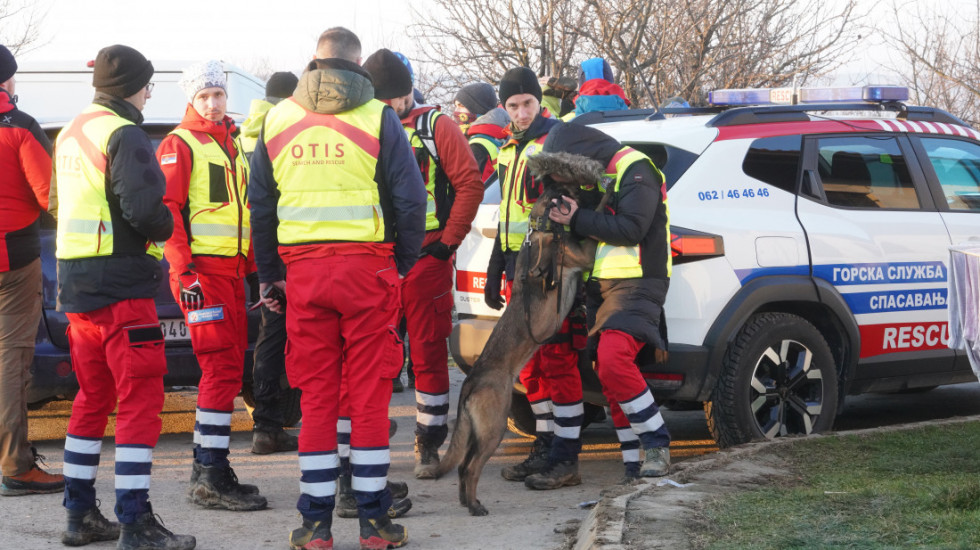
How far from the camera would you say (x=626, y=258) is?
18.4ft

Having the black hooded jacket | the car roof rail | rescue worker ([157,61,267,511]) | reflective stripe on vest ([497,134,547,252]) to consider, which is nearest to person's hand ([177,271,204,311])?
Answer: rescue worker ([157,61,267,511])

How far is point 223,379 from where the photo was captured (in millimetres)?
5816

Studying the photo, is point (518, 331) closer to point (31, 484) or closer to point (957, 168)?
point (31, 484)

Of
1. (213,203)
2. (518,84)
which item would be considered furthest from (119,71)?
(518,84)

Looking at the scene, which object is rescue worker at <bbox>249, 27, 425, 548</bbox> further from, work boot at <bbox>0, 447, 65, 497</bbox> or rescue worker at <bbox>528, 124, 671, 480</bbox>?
work boot at <bbox>0, 447, 65, 497</bbox>

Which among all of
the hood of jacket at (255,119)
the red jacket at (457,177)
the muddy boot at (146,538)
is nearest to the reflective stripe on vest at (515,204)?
the red jacket at (457,177)

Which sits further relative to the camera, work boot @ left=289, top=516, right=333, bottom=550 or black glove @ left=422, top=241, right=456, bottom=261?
black glove @ left=422, top=241, right=456, bottom=261

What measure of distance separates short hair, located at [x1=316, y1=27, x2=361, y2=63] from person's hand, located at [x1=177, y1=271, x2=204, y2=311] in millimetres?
1304

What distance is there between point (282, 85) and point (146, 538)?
10.0 ft

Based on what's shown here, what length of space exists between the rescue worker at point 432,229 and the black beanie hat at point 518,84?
331mm

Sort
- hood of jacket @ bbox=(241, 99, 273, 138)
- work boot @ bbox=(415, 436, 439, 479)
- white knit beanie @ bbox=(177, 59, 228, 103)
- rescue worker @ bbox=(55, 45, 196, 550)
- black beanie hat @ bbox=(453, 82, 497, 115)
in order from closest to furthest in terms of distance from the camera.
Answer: rescue worker @ bbox=(55, 45, 196, 550) < white knit beanie @ bbox=(177, 59, 228, 103) < work boot @ bbox=(415, 436, 439, 479) < hood of jacket @ bbox=(241, 99, 273, 138) < black beanie hat @ bbox=(453, 82, 497, 115)

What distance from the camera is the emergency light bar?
22.5 feet

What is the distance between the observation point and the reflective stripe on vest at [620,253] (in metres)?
5.60

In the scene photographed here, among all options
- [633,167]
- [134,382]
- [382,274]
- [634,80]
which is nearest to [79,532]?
[134,382]
